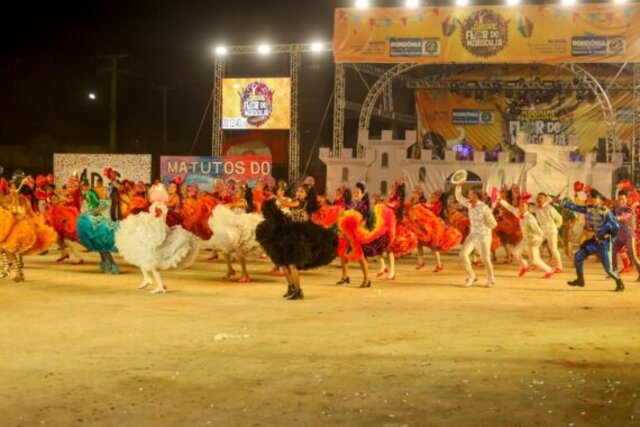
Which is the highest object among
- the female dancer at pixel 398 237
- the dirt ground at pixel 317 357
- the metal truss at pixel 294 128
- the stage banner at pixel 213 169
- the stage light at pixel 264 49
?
the stage light at pixel 264 49

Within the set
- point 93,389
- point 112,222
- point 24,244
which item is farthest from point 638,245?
point 93,389

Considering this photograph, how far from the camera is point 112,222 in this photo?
Result: 15961 millimetres

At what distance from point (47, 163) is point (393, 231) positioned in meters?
30.3

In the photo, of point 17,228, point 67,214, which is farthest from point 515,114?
point 17,228

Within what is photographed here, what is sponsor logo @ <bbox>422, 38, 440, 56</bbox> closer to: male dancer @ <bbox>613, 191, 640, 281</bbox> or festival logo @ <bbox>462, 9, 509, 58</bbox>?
festival logo @ <bbox>462, 9, 509, 58</bbox>

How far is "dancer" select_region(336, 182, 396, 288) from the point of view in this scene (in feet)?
48.5

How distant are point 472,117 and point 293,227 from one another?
30402 millimetres

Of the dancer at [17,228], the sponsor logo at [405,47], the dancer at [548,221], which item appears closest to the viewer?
the dancer at [17,228]

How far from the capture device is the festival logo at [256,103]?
123 ft

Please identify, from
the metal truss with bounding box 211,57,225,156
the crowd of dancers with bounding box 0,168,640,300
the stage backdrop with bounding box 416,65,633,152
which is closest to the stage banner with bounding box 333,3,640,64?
the metal truss with bounding box 211,57,225,156

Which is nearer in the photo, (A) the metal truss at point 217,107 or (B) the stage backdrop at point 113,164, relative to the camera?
(B) the stage backdrop at point 113,164

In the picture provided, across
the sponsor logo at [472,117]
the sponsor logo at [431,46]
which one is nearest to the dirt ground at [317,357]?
the sponsor logo at [431,46]

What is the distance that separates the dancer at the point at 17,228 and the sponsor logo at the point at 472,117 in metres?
29.3

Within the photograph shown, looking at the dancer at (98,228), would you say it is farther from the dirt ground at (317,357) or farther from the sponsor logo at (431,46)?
the sponsor logo at (431,46)
